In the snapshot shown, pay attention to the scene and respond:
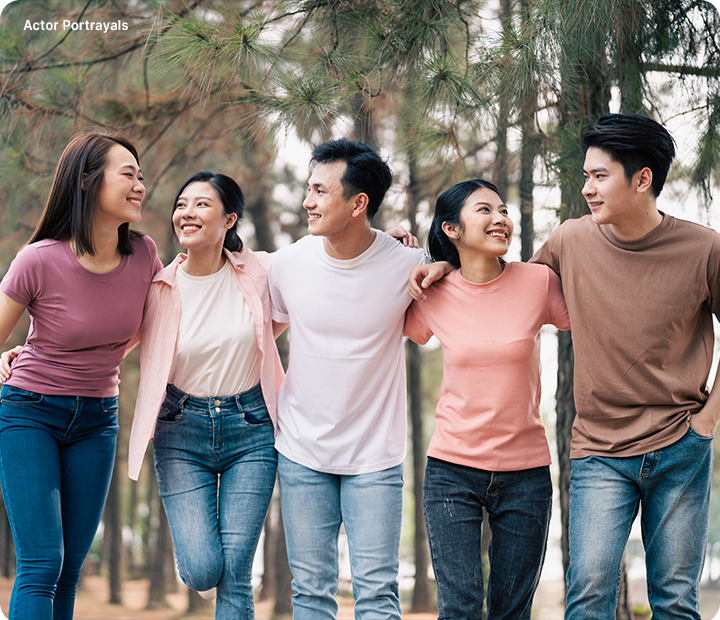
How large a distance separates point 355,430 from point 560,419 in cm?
184

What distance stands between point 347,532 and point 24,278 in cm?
157

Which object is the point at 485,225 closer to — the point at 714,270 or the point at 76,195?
the point at 714,270

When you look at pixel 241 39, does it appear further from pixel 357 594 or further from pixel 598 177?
pixel 357 594

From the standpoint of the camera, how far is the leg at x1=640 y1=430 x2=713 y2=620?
96.7 inches

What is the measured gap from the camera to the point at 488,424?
8.59 ft

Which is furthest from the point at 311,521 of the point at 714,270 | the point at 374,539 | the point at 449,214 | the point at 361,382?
the point at 714,270

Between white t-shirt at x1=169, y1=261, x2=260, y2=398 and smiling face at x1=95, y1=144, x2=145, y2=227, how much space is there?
380 millimetres

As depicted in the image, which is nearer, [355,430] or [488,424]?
[488,424]

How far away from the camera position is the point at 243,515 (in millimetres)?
2822

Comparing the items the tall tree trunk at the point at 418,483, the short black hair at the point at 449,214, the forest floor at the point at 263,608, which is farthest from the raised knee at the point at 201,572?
the tall tree trunk at the point at 418,483

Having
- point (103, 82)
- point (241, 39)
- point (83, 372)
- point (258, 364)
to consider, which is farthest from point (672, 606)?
point (103, 82)

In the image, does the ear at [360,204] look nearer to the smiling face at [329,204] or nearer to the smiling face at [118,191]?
the smiling face at [329,204]

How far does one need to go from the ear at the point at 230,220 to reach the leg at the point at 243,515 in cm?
88

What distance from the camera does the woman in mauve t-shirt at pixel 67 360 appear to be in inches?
106
